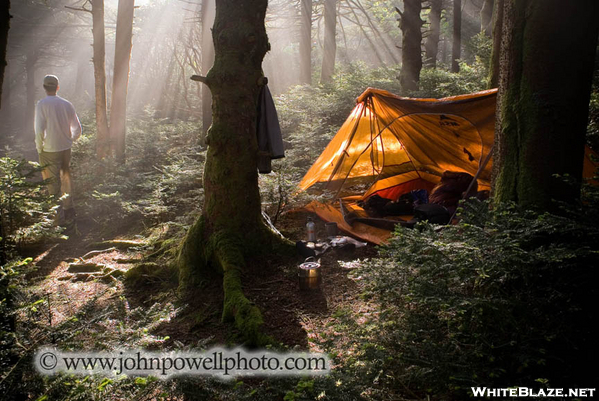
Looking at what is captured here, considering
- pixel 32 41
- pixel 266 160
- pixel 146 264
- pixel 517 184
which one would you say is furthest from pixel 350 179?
pixel 32 41

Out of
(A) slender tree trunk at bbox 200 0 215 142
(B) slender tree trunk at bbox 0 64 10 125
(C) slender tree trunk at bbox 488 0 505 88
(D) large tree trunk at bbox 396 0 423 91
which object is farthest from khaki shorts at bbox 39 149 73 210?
(B) slender tree trunk at bbox 0 64 10 125

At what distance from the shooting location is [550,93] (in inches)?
103

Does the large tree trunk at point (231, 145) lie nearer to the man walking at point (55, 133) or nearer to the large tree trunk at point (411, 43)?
the man walking at point (55, 133)

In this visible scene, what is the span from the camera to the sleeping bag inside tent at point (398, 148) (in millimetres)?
5531

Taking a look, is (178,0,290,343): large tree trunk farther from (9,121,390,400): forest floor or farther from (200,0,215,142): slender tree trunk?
(200,0,215,142): slender tree trunk

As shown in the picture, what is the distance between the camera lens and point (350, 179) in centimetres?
684

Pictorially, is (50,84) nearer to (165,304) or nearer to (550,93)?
(165,304)

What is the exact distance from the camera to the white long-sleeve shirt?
21.0 ft

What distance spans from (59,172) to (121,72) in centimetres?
461

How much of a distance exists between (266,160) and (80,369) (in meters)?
2.82

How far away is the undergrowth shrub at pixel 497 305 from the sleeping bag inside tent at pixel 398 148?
2.67 m

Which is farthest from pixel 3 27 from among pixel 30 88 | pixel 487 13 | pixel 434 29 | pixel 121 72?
pixel 30 88

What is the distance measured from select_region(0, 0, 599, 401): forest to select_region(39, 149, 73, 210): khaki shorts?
0.05m

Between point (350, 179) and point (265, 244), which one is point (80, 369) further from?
point (350, 179)
